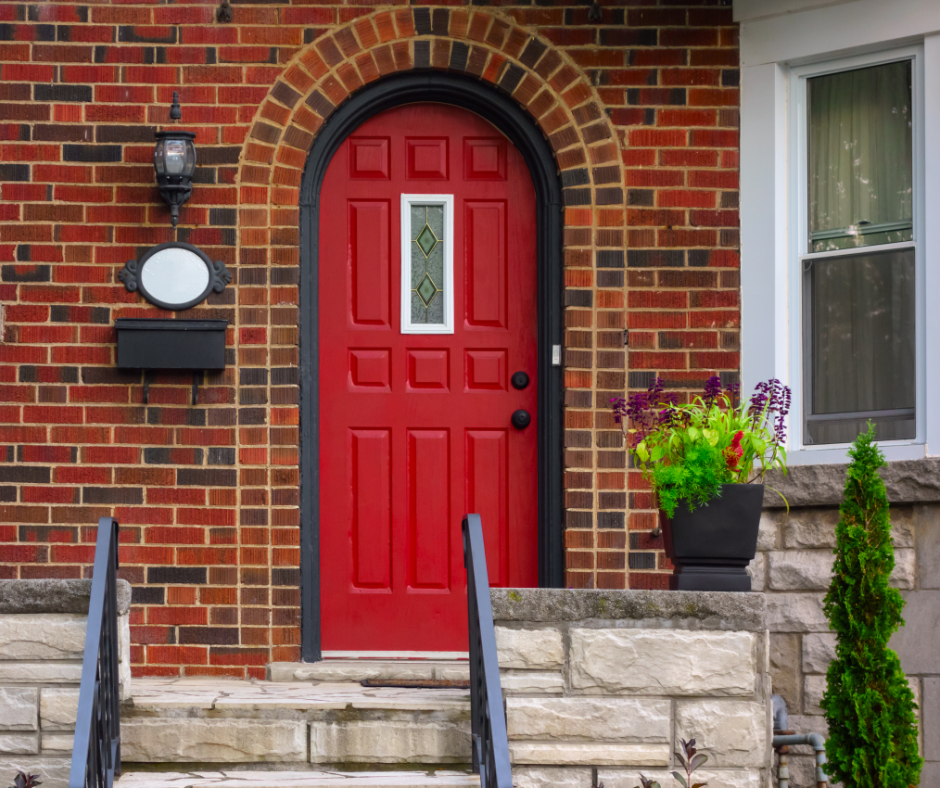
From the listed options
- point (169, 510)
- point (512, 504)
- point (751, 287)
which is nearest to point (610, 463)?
point (512, 504)

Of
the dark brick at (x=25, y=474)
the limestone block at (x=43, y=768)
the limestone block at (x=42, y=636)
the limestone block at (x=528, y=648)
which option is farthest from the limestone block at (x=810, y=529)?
the dark brick at (x=25, y=474)

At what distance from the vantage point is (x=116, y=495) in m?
5.25

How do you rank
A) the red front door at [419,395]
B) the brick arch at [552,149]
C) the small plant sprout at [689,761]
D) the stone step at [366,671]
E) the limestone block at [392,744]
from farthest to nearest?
1. the red front door at [419,395]
2. the brick arch at [552,149]
3. the stone step at [366,671]
4. the limestone block at [392,744]
5. the small plant sprout at [689,761]

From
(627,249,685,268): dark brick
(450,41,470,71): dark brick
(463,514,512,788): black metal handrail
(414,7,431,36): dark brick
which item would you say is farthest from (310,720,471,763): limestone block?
(414,7,431,36): dark brick

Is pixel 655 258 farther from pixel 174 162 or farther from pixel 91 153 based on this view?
pixel 91 153

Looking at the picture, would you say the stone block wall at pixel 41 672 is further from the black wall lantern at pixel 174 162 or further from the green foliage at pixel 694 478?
the green foliage at pixel 694 478

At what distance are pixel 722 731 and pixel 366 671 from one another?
1588 mm

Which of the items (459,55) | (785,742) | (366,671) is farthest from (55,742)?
(459,55)

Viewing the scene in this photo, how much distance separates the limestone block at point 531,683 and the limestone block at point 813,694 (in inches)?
57.4

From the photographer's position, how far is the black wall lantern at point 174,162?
5.15 meters

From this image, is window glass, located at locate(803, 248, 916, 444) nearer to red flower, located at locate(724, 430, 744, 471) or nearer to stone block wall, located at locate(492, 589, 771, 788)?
red flower, located at locate(724, 430, 744, 471)

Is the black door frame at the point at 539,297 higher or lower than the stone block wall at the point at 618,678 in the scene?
higher

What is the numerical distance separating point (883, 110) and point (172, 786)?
157 inches

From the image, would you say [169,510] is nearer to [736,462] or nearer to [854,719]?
[736,462]
